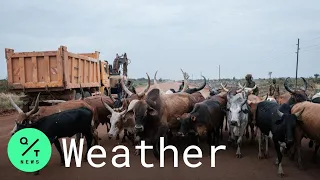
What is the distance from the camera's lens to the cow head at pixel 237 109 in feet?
25.1

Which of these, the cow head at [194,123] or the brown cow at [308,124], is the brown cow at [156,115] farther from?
the brown cow at [308,124]

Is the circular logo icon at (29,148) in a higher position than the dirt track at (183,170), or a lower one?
higher

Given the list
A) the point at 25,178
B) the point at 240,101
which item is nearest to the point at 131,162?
the point at 25,178

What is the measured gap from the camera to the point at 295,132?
645 centimetres

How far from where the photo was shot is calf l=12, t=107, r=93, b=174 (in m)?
6.71

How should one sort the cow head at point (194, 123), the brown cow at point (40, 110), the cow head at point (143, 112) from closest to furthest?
the brown cow at point (40, 110), the cow head at point (143, 112), the cow head at point (194, 123)

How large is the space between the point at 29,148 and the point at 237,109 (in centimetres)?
489

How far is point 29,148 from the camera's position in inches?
240

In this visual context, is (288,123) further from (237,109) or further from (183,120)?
(183,120)

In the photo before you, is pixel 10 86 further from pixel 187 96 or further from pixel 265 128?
pixel 265 128

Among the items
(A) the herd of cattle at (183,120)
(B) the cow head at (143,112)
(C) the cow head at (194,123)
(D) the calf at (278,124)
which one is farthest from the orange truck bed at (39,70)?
(D) the calf at (278,124)

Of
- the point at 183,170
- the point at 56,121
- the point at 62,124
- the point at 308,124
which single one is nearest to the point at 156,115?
the point at 183,170

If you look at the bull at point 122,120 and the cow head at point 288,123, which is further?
the bull at point 122,120

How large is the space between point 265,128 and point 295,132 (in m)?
0.94
